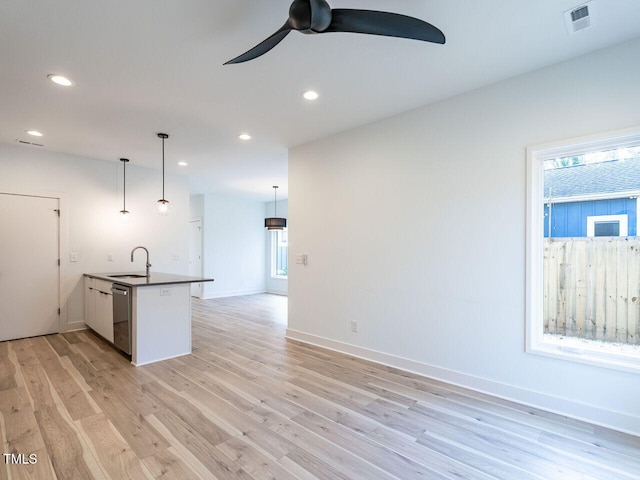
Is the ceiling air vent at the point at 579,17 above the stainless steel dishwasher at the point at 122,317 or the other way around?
above

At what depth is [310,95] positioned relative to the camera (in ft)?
10.1

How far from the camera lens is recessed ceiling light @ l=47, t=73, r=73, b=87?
2.71m

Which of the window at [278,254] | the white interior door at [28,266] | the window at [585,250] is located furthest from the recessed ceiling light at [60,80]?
the window at [278,254]

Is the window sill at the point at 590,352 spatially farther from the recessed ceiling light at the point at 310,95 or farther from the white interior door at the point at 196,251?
the white interior door at the point at 196,251

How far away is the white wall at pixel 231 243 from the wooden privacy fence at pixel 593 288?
737 centimetres

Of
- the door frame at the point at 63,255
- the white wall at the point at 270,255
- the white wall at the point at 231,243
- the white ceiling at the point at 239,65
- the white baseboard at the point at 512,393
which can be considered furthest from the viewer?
the white wall at the point at 270,255

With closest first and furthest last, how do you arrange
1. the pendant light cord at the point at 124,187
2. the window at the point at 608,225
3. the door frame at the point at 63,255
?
1. the window at the point at 608,225
2. the door frame at the point at 63,255
3. the pendant light cord at the point at 124,187

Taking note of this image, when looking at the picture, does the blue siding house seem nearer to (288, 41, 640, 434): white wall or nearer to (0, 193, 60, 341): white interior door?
(288, 41, 640, 434): white wall

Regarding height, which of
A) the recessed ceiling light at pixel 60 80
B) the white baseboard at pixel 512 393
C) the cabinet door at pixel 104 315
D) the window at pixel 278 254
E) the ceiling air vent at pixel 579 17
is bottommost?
the white baseboard at pixel 512 393

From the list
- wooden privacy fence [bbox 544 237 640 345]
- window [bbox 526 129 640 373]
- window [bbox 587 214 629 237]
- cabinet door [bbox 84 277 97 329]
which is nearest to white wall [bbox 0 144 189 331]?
cabinet door [bbox 84 277 97 329]

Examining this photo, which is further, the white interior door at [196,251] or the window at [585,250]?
the white interior door at [196,251]

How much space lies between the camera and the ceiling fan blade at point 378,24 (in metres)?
1.61

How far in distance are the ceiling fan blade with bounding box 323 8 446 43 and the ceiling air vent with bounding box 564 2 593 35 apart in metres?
1.05

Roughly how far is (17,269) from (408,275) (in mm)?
5345
